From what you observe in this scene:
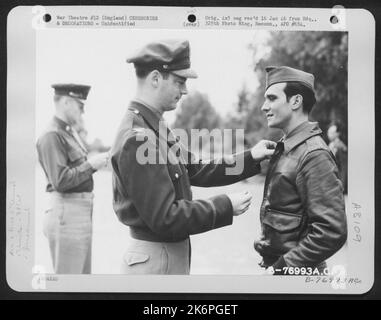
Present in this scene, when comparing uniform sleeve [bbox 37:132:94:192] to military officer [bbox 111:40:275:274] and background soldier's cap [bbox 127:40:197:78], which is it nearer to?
military officer [bbox 111:40:275:274]

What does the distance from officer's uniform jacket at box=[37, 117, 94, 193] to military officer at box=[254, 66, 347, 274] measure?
2.21ft

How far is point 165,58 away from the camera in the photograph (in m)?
2.04

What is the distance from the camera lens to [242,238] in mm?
2082

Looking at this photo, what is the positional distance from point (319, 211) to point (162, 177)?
0.58 meters

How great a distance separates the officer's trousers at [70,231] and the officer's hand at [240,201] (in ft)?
1.72

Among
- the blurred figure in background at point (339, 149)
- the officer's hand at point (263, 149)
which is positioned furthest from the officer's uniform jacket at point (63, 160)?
the blurred figure in background at point (339, 149)

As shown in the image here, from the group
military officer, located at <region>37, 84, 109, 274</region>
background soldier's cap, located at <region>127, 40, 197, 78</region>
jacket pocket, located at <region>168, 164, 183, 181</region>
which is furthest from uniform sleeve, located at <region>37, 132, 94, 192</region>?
background soldier's cap, located at <region>127, 40, 197, 78</region>

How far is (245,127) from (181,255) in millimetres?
530

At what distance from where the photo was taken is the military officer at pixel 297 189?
2029 millimetres

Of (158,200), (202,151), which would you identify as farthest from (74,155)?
(202,151)

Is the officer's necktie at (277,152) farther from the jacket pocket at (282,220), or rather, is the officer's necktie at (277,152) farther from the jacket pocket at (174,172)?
the jacket pocket at (174,172)

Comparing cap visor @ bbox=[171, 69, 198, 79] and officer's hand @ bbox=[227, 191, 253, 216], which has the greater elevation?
cap visor @ bbox=[171, 69, 198, 79]

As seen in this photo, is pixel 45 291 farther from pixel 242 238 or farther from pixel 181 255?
pixel 242 238

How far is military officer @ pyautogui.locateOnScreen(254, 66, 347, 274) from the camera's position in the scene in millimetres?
2029
